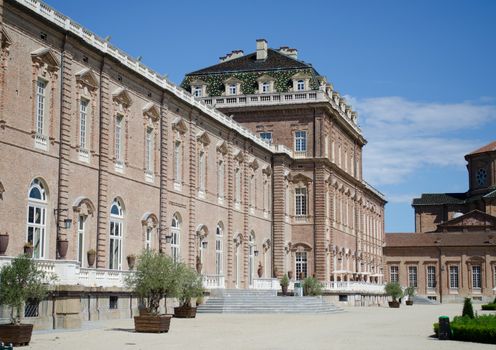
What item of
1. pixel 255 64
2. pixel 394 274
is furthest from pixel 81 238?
pixel 394 274

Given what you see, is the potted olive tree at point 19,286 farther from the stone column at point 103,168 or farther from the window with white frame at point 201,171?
the window with white frame at point 201,171

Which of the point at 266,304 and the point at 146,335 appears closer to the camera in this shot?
the point at 146,335

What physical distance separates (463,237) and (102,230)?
67548 mm

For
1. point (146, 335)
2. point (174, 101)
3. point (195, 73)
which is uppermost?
point (195, 73)

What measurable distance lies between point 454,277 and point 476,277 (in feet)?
8.65

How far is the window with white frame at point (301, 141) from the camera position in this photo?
69.2 m

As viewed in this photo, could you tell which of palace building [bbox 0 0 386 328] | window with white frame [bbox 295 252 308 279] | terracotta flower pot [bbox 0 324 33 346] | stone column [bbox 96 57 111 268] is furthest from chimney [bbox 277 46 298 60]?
terracotta flower pot [bbox 0 324 33 346]

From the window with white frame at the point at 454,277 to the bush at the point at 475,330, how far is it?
71.2 meters

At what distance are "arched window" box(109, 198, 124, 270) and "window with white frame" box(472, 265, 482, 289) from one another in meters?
63.1

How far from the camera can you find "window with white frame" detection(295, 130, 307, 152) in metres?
69.2

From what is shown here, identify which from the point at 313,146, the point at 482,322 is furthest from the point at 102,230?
the point at 313,146

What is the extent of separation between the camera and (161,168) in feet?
153

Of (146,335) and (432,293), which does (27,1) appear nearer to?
(146,335)

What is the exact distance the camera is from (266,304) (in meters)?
47.7
